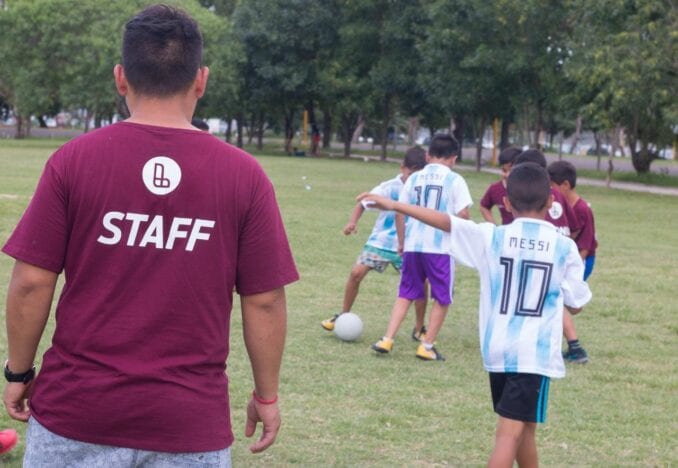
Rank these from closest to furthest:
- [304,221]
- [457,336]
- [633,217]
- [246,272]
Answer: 1. [246,272]
2. [457,336]
3. [304,221]
4. [633,217]

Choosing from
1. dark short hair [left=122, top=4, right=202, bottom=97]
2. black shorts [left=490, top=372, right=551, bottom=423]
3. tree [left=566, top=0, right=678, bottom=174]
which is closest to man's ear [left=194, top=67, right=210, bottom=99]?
dark short hair [left=122, top=4, right=202, bottom=97]

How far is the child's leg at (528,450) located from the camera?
504 cm

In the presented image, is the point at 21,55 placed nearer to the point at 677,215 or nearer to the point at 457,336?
the point at 677,215

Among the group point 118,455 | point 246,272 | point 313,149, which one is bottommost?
point 313,149

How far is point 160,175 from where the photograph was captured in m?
2.78

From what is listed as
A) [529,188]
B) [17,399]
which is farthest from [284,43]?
[17,399]

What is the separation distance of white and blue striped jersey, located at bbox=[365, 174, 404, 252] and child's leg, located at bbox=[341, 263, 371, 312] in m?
0.23

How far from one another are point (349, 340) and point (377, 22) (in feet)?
143

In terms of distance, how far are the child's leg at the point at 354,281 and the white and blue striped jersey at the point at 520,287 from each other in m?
4.34

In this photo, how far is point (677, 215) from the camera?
82.7ft

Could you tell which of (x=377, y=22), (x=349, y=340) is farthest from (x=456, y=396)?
(x=377, y=22)

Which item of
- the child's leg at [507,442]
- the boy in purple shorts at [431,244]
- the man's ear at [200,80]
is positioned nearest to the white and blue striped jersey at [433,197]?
the boy in purple shorts at [431,244]

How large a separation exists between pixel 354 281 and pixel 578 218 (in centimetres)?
215

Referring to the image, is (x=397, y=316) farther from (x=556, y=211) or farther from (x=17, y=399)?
(x=17, y=399)
